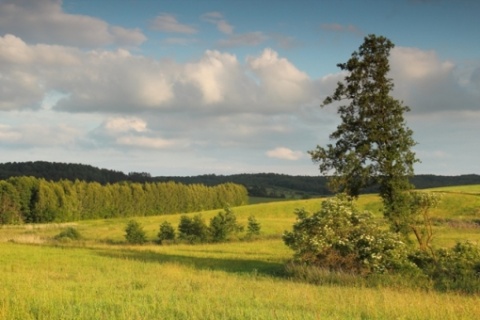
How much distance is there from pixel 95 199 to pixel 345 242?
13466 centimetres

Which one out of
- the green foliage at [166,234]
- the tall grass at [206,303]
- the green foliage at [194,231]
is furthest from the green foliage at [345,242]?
the green foliage at [166,234]

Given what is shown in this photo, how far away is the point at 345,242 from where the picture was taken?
28.6 m

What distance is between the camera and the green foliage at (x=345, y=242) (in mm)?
27172

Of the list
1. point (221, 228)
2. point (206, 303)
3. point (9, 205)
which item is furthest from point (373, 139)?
point (9, 205)

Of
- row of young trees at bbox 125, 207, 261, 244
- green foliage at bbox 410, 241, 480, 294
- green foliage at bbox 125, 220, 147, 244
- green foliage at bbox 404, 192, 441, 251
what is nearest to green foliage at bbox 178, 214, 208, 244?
row of young trees at bbox 125, 207, 261, 244

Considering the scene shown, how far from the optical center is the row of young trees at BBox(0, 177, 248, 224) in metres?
136

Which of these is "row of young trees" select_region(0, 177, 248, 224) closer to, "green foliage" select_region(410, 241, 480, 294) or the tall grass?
"green foliage" select_region(410, 241, 480, 294)

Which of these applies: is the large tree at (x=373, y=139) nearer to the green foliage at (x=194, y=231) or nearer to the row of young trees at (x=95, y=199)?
the green foliage at (x=194, y=231)

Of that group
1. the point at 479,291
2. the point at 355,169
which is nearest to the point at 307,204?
the point at 355,169

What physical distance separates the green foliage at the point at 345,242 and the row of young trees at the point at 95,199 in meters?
87.1

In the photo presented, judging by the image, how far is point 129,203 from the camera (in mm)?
163125

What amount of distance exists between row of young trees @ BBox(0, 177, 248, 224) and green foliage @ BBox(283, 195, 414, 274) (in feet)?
286

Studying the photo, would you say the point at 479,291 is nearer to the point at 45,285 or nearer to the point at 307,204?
the point at 45,285

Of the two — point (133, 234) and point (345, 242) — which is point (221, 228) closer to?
point (133, 234)
